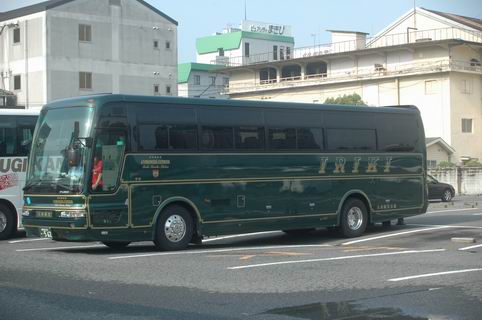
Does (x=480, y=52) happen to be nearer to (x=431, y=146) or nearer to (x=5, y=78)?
(x=431, y=146)

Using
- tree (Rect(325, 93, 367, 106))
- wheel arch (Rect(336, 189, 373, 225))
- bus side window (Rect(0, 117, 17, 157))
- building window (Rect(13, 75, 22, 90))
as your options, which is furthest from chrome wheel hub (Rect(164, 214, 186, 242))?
tree (Rect(325, 93, 367, 106))

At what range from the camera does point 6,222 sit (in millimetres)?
18234

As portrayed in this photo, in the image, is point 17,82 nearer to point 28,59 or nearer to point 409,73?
point 28,59

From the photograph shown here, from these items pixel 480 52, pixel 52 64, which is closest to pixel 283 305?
pixel 52 64

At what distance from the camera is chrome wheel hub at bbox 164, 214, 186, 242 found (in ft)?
48.7

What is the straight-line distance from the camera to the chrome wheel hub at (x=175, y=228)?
585 inches

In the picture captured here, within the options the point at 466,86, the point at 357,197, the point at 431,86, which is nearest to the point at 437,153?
the point at 431,86

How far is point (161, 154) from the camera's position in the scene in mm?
14734

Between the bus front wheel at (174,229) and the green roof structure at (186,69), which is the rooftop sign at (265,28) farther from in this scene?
the bus front wheel at (174,229)

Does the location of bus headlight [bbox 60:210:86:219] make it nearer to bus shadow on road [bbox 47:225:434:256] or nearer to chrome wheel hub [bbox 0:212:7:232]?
bus shadow on road [bbox 47:225:434:256]

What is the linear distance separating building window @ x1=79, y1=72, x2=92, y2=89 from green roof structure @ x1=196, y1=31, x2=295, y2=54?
39.3 m

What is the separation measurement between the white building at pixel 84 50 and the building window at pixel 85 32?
78 millimetres

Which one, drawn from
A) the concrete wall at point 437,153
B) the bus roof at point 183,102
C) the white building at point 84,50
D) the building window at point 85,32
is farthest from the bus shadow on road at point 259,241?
the building window at point 85,32

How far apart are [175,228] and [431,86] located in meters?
48.4
